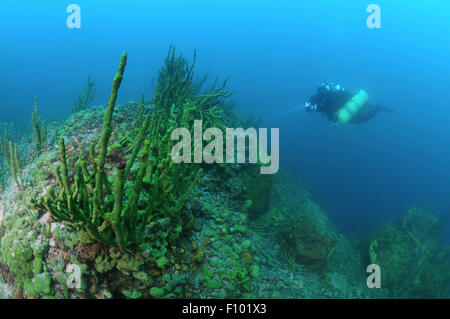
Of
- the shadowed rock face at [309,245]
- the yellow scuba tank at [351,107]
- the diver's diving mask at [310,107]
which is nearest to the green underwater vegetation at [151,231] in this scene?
the shadowed rock face at [309,245]

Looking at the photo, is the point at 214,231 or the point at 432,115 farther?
the point at 432,115

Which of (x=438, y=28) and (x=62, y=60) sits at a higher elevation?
(x=438, y=28)

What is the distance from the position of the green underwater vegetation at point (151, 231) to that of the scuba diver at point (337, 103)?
4.43m

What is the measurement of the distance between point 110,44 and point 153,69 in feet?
65.8

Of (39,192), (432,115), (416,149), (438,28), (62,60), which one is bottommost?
(39,192)

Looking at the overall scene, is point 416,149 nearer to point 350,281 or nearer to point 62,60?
point 350,281

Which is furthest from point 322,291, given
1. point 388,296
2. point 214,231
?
point 388,296

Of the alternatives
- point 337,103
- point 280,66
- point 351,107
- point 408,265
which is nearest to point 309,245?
point 408,265

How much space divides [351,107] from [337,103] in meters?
0.56

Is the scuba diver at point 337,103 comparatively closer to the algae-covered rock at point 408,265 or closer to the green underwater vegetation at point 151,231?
the algae-covered rock at point 408,265

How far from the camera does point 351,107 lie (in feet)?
28.5

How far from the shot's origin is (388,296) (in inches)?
205

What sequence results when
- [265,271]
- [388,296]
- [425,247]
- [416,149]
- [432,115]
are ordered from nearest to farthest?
[265,271], [388,296], [425,247], [416,149], [432,115]

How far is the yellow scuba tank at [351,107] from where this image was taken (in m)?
8.65
